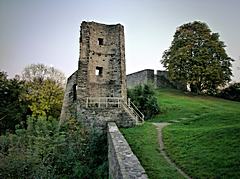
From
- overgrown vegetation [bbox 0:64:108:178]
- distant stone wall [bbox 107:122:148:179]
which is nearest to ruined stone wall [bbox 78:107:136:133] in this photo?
overgrown vegetation [bbox 0:64:108:178]

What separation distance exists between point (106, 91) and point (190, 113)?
6.78 metres

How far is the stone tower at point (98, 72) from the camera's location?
1684 cm

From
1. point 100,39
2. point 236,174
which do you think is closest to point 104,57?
point 100,39

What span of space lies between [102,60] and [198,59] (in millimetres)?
12446

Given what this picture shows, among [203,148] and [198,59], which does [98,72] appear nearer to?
[203,148]

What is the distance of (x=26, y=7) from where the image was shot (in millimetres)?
8664

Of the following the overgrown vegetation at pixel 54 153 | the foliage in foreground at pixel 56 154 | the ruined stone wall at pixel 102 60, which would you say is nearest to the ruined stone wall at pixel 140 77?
the ruined stone wall at pixel 102 60

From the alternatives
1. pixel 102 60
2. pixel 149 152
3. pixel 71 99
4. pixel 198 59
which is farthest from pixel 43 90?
pixel 149 152

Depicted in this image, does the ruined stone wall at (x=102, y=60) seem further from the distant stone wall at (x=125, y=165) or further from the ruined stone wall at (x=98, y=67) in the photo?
the distant stone wall at (x=125, y=165)

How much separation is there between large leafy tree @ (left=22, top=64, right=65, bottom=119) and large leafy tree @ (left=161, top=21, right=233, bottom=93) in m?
11.7

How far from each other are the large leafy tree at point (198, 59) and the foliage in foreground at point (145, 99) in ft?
23.5

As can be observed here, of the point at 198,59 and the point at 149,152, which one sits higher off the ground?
the point at 198,59

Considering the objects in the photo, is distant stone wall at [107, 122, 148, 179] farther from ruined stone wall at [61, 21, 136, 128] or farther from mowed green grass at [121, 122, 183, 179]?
ruined stone wall at [61, 21, 136, 128]

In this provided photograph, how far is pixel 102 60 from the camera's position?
59.8 ft
